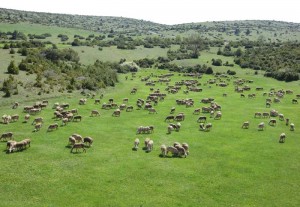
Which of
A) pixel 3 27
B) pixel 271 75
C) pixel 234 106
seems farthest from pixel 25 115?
pixel 3 27

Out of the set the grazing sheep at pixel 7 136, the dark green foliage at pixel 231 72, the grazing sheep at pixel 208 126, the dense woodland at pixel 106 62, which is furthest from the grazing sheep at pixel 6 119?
the dark green foliage at pixel 231 72

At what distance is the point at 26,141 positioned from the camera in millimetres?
37219

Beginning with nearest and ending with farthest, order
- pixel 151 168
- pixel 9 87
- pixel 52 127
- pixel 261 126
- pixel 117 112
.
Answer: pixel 151 168 → pixel 52 127 → pixel 261 126 → pixel 117 112 → pixel 9 87

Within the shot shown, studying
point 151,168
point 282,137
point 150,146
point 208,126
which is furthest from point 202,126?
point 151,168

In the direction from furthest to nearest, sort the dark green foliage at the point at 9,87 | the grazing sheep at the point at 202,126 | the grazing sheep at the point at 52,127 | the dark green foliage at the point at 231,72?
the dark green foliage at the point at 231,72
the dark green foliage at the point at 9,87
the grazing sheep at the point at 202,126
the grazing sheep at the point at 52,127

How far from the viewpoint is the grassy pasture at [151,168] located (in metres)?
27.3

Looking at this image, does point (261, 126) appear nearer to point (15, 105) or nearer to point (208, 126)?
point (208, 126)

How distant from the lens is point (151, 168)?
3288 cm

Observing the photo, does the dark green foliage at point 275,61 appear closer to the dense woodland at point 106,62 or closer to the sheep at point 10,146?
the dense woodland at point 106,62

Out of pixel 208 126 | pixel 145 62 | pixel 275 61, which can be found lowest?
pixel 208 126

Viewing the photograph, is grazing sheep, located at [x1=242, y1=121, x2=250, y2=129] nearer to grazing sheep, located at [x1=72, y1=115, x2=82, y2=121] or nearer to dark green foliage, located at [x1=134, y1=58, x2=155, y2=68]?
grazing sheep, located at [x1=72, y1=115, x2=82, y2=121]

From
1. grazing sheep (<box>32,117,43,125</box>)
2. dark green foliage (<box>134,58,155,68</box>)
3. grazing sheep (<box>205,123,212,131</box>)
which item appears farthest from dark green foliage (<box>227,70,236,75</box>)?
grazing sheep (<box>32,117,43,125</box>)

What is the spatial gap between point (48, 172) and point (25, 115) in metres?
22.6

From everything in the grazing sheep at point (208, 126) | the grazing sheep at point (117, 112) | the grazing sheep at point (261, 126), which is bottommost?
the grazing sheep at point (117, 112)
